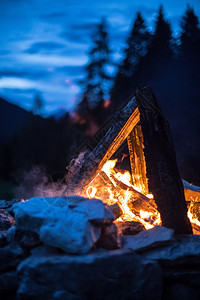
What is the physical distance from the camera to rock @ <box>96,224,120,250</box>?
274 cm

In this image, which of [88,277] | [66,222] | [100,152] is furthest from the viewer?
[100,152]

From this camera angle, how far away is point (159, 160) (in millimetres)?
3527

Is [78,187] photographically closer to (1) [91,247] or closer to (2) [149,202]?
(2) [149,202]

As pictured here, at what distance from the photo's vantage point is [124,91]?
18.5m

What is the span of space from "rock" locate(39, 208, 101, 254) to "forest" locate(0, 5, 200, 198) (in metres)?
12.2

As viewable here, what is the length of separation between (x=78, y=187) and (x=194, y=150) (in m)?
10.4

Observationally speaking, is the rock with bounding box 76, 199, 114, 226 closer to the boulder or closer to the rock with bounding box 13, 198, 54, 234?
the rock with bounding box 13, 198, 54, 234

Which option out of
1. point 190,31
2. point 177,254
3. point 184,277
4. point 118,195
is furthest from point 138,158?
point 190,31

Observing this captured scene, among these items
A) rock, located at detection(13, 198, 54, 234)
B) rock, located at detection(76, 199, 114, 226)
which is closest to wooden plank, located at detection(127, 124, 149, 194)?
rock, located at detection(76, 199, 114, 226)

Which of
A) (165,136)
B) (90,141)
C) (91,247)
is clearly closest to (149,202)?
(165,136)

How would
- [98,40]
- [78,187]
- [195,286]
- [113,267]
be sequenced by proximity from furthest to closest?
[98,40] → [78,187] → [195,286] → [113,267]

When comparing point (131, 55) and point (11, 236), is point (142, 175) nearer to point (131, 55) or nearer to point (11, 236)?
point (11, 236)

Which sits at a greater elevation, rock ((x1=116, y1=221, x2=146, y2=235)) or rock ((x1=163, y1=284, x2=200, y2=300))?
rock ((x1=116, y1=221, x2=146, y2=235))

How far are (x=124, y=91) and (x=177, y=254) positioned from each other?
54.7ft
